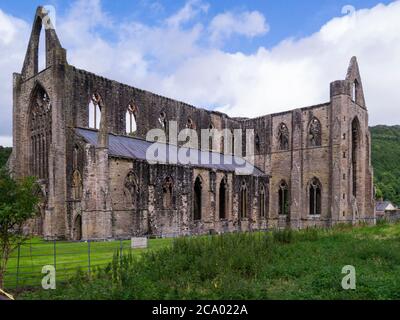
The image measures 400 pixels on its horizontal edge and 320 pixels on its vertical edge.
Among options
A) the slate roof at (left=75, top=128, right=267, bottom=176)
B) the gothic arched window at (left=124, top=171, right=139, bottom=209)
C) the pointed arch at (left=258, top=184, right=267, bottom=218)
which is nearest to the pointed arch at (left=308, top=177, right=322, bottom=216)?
the pointed arch at (left=258, top=184, right=267, bottom=218)

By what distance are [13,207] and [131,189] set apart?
1596 cm

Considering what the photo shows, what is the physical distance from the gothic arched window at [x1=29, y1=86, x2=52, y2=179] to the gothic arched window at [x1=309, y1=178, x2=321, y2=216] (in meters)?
23.8

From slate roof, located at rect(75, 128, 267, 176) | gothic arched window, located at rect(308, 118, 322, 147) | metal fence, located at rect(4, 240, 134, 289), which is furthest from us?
gothic arched window, located at rect(308, 118, 322, 147)

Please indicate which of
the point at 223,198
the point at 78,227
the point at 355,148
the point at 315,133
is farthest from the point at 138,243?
the point at 355,148

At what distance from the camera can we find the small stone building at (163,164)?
25062 millimetres

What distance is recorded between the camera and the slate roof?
26855 millimetres

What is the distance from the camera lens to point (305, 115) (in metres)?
38.0

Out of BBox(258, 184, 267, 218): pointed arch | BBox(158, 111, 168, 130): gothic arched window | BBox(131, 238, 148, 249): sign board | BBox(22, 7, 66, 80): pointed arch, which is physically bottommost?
BBox(131, 238, 148, 249): sign board

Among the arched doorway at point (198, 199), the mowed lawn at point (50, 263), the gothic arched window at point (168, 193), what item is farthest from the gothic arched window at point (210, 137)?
the mowed lawn at point (50, 263)

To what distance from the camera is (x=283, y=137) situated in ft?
131

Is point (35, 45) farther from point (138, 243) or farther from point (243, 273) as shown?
point (243, 273)

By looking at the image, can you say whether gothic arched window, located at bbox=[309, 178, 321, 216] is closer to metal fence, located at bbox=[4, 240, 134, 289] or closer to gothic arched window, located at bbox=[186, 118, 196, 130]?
gothic arched window, located at bbox=[186, 118, 196, 130]
